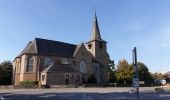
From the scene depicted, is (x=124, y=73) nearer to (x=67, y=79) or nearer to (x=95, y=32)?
(x=95, y=32)

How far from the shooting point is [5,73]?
62.5 m

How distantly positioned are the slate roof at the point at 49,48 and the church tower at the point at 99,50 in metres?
6.50

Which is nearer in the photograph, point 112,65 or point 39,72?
point 39,72

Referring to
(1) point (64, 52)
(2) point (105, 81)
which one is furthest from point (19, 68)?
(2) point (105, 81)

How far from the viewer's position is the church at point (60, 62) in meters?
52.8

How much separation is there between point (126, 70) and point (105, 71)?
6.44 m

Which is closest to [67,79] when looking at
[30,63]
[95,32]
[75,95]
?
[30,63]

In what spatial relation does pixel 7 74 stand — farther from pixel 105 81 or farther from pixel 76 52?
pixel 105 81

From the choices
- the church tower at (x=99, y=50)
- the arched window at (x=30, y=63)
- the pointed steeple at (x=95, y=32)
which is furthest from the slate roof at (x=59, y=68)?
the pointed steeple at (x=95, y=32)

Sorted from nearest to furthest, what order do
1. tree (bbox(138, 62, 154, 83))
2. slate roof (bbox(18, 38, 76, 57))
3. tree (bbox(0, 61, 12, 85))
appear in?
slate roof (bbox(18, 38, 76, 57)) < tree (bbox(0, 61, 12, 85)) < tree (bbox(138, 62, 154, 83))

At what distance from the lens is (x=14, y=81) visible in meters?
59.2

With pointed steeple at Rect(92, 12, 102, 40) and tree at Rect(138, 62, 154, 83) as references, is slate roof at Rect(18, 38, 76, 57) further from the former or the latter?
tree at Rect(138, 62, 154, 83)

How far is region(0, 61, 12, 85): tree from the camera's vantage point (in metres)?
61.0

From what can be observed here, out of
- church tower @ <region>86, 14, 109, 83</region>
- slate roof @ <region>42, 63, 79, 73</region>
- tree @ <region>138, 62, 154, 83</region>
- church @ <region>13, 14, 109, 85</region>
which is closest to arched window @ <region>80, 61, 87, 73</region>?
church @ <region>13, 14, 109, 85</region>
